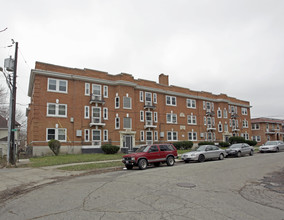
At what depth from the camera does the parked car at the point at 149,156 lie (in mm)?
13995

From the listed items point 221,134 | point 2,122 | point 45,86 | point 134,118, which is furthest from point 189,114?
point 2,122

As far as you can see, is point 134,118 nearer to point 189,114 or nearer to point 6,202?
point 189,114

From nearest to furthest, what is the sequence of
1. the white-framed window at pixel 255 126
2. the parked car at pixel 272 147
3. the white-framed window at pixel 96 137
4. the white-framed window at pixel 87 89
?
the parked car at pixel 272 147
the white-framed window at pixel 96 137
the white-framed window at pixel 87 89
the white-framed window at pixel 255 126

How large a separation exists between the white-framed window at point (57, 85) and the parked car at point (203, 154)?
689 inches

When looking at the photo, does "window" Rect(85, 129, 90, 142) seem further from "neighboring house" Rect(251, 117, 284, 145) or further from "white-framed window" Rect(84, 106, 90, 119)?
"neighboring house" Rect(251, 117, 284, 145)

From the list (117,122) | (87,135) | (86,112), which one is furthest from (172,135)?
(86,112)

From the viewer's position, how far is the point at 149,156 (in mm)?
14625

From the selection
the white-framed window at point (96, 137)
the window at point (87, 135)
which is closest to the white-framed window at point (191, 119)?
the white-framed window at point (96, 137)

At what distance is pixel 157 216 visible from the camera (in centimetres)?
505

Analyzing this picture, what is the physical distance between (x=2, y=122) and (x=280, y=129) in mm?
65780

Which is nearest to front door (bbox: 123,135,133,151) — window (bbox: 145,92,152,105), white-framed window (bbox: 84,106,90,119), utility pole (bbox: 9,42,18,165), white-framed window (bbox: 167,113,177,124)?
white-framed window (bbox: 84,106,90,119)

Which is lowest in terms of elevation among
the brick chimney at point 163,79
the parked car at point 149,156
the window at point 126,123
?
the parked car at point 149,156

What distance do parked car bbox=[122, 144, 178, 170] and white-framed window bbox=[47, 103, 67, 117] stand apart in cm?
1527

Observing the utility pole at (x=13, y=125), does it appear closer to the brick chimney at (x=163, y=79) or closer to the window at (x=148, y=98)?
the window at (x=148, y=98)
